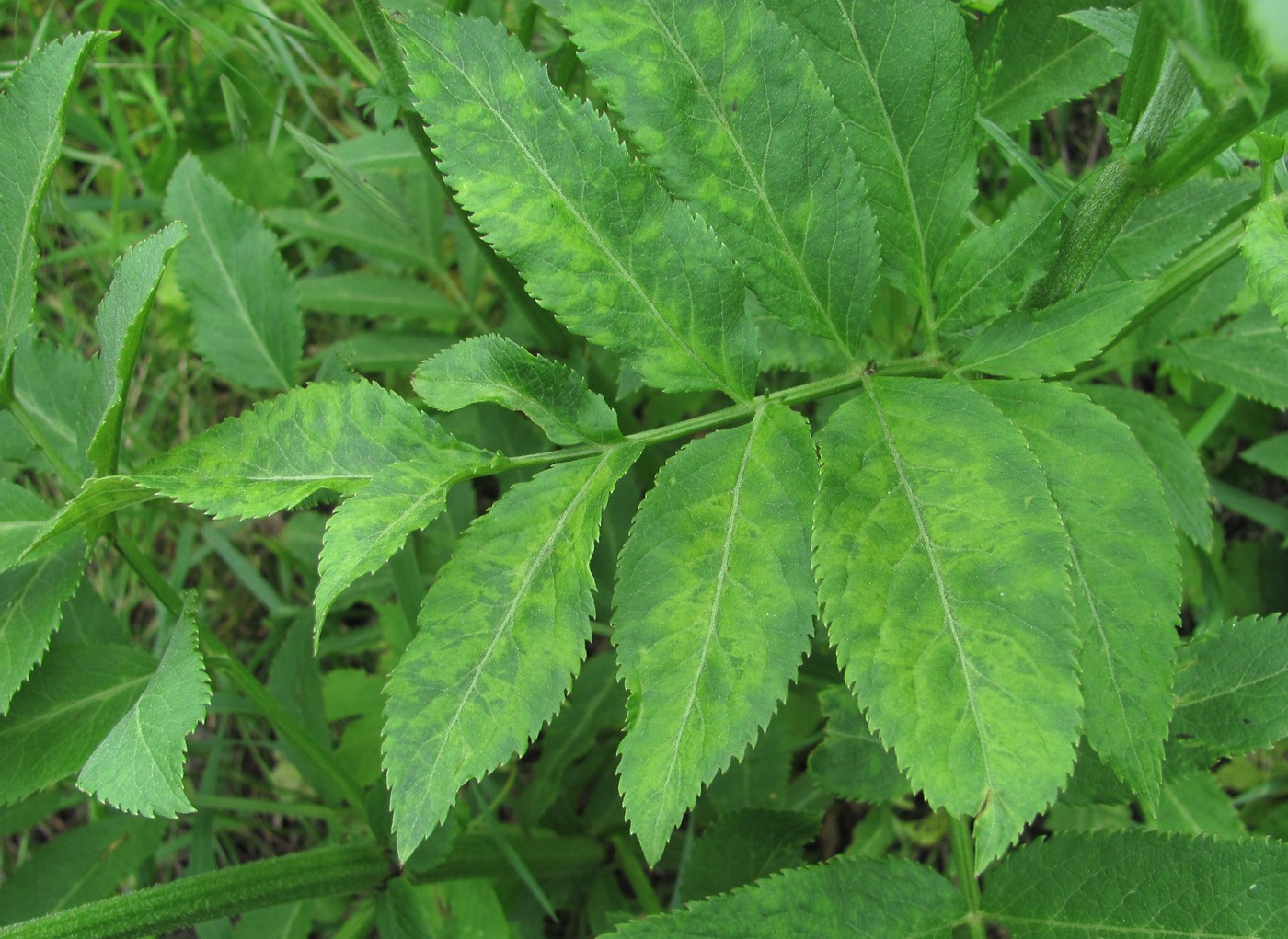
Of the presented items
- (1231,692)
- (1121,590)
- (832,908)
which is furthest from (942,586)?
(1231,692)

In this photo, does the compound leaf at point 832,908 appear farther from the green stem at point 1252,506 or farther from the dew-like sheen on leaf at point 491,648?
the green stem at point 1252,506

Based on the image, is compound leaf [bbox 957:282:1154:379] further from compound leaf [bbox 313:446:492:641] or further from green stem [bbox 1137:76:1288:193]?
compound leaf [bbox 313:446:492:641]

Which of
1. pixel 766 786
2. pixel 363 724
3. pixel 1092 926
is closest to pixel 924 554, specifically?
pixel 1092 926

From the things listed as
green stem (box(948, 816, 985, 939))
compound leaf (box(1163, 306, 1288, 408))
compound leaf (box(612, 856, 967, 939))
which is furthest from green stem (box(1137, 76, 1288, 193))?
compound leaf (box(612, 856, 967, 939))

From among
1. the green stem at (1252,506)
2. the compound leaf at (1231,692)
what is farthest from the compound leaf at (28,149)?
the green stem at (1252,506)

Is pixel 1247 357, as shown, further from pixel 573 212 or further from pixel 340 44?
pixel 340 44
